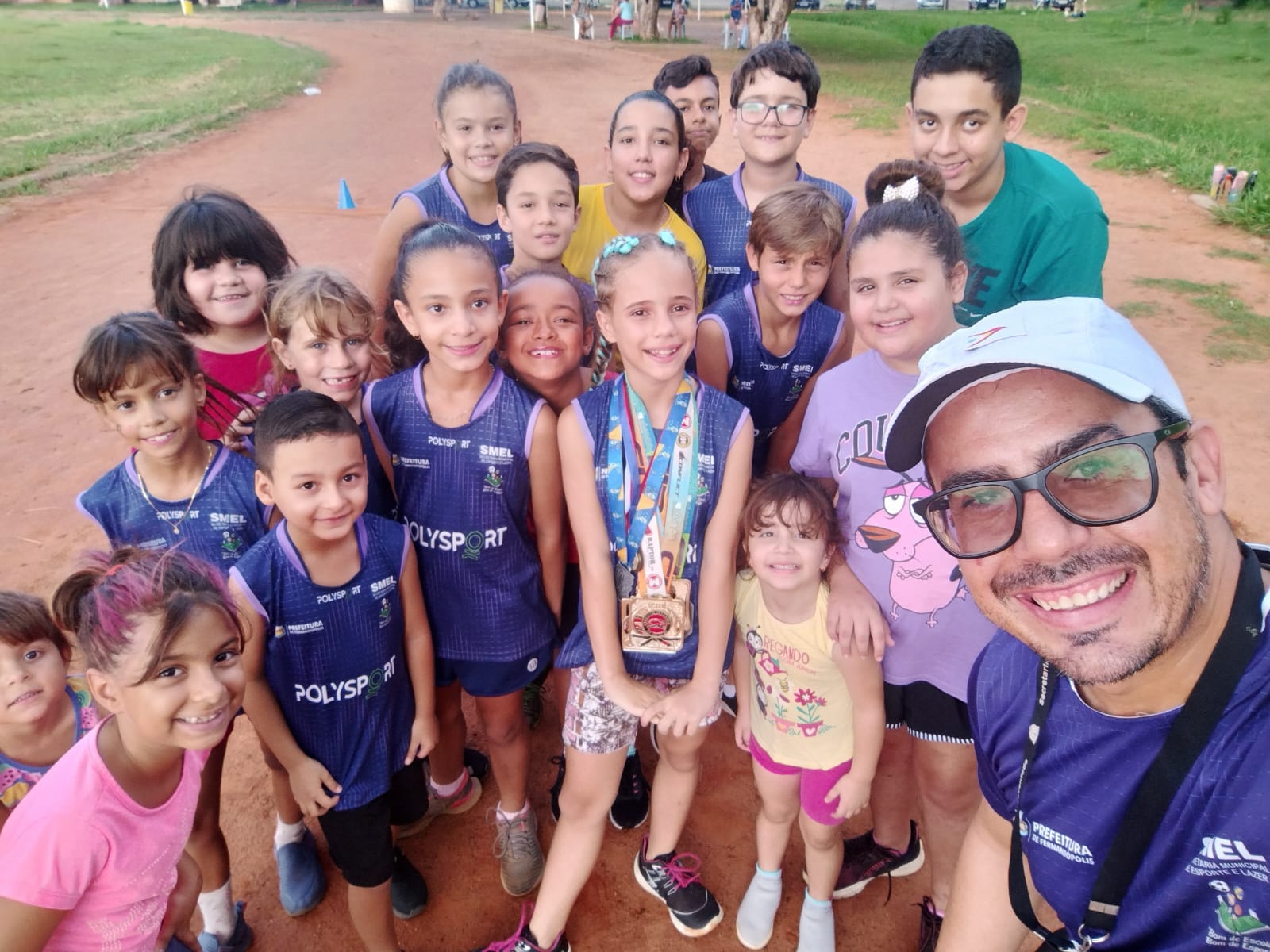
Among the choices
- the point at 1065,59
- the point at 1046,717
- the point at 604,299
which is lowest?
the point at 1046,717

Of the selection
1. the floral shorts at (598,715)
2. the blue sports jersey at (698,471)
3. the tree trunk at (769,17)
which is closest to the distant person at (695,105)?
the blue sports jersey at (698,471)

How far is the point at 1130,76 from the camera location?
1975 centimetres

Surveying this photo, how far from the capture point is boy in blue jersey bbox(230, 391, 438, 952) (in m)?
2.25

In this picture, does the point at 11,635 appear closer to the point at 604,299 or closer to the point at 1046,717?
the point at 604,299

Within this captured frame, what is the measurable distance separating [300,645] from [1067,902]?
2024 mm

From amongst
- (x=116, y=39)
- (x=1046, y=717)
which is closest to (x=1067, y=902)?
(x=1046, y=717)

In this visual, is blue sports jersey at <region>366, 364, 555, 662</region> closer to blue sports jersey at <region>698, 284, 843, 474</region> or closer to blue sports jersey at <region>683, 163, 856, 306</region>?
blue sports jersey at <region>698, 284, 843, 474</region>

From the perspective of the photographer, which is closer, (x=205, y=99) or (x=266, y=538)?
(x=266, y=538)

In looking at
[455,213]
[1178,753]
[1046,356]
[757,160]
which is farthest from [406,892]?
[757,160]

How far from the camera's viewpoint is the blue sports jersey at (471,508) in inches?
101

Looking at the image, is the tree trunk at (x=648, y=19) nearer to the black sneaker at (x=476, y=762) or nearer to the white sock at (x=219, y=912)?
the black sneaker at (x=476, y=762)

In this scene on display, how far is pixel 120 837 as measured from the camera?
1.80 metres

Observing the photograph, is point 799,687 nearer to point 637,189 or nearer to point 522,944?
point 522,944

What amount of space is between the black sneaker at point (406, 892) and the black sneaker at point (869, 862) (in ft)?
4.87
